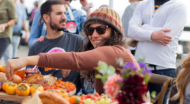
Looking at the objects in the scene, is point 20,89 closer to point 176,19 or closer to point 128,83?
point 128,83

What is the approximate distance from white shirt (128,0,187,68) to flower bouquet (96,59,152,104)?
156 cm

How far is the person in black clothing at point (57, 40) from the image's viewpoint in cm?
250

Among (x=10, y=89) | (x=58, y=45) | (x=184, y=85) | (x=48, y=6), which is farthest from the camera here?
(x=48, y=6)

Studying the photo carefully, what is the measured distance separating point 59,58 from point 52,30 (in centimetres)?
170

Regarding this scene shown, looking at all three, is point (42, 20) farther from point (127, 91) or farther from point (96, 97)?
point (127, 91)

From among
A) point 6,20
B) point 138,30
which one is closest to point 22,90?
point 138,30

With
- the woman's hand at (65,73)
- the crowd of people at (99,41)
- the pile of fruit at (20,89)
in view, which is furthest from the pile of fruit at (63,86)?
the woman's hand at (65,73)

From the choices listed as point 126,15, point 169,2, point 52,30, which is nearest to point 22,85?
point 52,30

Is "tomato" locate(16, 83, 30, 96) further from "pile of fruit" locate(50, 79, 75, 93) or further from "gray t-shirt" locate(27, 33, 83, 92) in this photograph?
"gray t-shirt" locate(27, 33, 83, 92)

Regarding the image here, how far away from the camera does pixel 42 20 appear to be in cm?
318

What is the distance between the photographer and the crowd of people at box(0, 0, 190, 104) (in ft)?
4.11

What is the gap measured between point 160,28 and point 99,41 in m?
0.92

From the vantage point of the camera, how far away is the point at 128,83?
0.75 meters

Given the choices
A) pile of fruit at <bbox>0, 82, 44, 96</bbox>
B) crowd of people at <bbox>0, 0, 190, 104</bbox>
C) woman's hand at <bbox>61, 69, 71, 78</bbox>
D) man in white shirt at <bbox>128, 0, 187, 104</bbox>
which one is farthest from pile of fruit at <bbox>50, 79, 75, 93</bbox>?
man in white shirt at <bbox>128, 0, 187, 104</bbox>
